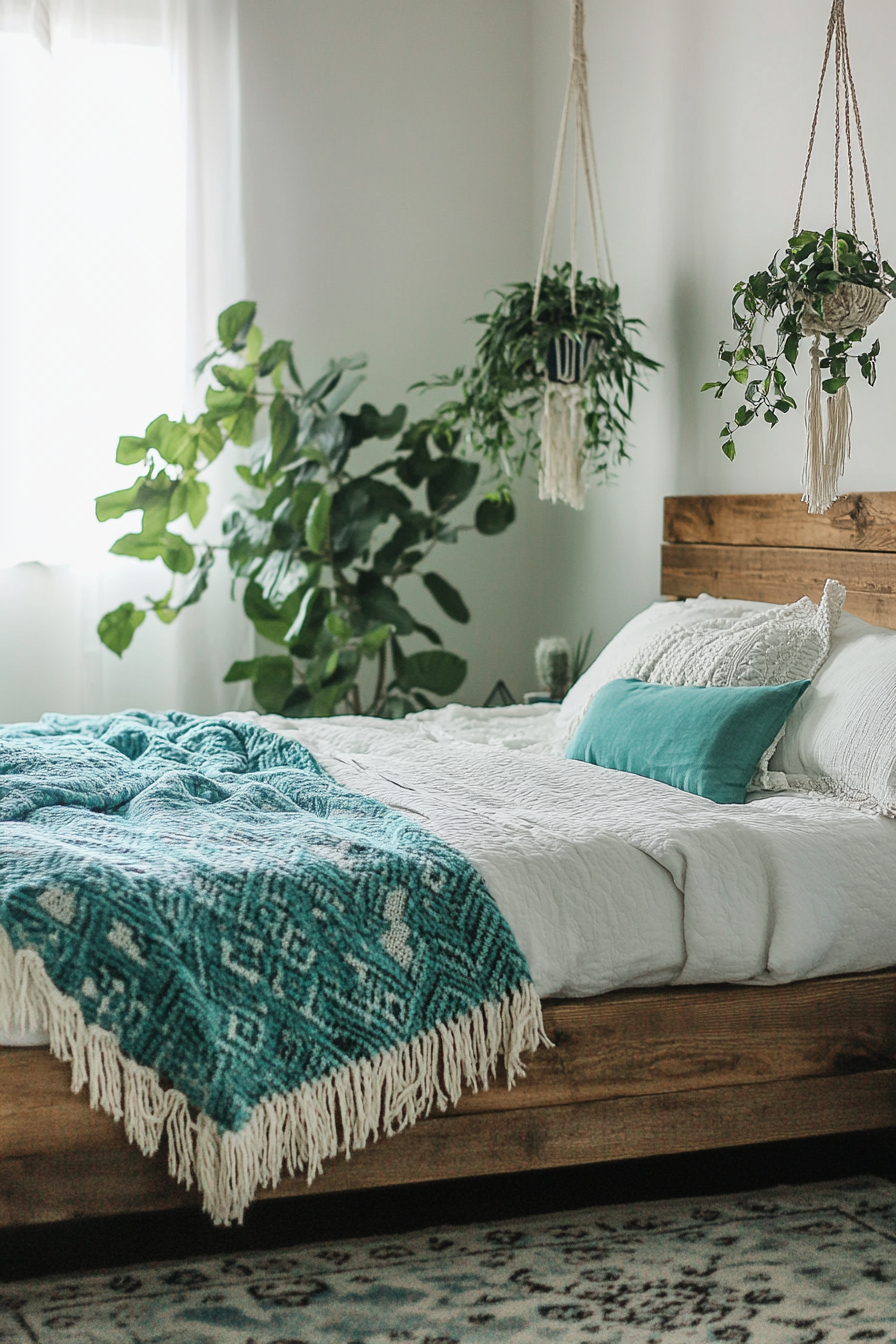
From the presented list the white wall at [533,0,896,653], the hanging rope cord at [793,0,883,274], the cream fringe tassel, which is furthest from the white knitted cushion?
Answer: the cream fringe tassel

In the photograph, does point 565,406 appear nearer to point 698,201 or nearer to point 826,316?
point 698,201

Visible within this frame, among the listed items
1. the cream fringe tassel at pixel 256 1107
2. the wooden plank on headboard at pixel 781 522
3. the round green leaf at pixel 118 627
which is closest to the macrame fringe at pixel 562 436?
the wooden plank on headboard at pixel 781 522

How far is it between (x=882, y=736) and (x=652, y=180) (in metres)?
1.98

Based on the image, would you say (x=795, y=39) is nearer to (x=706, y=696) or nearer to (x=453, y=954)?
(x=706, y=696)

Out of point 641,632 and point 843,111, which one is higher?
point 843,111

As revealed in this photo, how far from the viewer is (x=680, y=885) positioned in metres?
1.89

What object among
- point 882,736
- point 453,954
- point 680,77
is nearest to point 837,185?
point 680,77

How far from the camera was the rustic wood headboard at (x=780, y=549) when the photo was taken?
2.61 metres

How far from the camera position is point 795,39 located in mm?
2936

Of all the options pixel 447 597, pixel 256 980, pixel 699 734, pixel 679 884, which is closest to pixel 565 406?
pixel 447 597

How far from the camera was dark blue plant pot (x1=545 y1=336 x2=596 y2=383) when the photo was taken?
3266mm

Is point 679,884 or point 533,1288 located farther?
point 679,884

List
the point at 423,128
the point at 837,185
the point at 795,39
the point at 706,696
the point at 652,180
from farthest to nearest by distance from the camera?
the point at 423,128 < the point at 652,180 < the point at 795,39 < the point at 837,185 < the point at 706,696

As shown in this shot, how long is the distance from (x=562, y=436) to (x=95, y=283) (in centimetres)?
150
